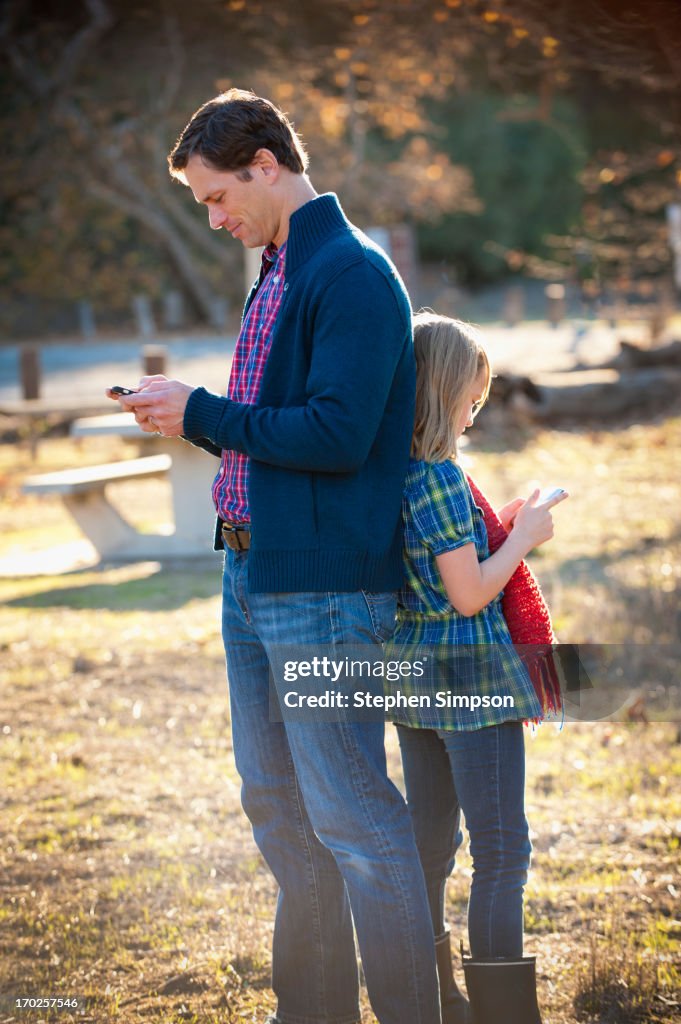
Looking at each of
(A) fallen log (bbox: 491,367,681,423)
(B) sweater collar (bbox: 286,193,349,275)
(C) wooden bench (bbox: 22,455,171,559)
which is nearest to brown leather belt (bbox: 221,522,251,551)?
(B) sweater collar (bbox: 286,193,349,275)

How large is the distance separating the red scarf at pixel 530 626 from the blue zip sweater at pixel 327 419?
11.7 inches

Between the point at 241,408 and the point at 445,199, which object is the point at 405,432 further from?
the point at 445,199

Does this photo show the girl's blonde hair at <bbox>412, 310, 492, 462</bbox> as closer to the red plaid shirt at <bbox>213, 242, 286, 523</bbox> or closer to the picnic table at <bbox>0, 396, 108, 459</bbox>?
the red plaid shirt at <bbox>213, 242, 286, 523</bbox>

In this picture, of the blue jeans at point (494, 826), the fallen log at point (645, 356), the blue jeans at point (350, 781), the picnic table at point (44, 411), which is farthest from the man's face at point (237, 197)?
the fallen log at point (645, 356)

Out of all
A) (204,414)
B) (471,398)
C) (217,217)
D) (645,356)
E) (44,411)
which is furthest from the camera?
(645,356)

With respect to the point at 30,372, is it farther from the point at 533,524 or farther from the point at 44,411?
the point at 533,524

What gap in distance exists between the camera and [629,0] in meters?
4.40

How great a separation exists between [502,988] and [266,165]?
1601mm

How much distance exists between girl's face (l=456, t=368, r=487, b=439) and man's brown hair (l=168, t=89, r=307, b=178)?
55 centimetres

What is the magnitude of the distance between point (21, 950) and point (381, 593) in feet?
4.95

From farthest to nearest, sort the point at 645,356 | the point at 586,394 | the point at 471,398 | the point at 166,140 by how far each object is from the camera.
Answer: the point at 166,140 → the point at 645,356 → the point at 586,394 → the point at 471,398

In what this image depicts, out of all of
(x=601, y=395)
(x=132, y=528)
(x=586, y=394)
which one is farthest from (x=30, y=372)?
(x=132, y=528)

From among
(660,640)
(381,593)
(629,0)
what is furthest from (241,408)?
(660,640)

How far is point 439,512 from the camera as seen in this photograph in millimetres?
2359
